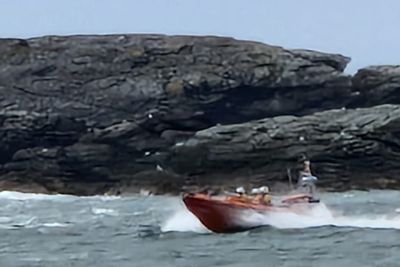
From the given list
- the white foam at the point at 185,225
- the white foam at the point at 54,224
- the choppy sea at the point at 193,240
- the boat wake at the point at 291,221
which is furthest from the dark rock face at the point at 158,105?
the white foam at the point at 185,225

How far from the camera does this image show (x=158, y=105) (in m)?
111

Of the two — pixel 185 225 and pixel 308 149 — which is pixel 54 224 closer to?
pixel 185 225

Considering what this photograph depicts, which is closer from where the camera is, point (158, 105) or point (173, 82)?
point (158, 105)

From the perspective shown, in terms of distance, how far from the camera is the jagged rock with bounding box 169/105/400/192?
92.4 meters

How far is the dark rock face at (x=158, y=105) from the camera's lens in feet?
316

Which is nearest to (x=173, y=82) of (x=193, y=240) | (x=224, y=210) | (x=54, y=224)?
(x=54, y=224)

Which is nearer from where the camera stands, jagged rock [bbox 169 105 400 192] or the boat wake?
the boat wake

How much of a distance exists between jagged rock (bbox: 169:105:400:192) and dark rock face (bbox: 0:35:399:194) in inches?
4.9

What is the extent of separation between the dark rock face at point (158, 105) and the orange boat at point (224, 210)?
4638 centimetres

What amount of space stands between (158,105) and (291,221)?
63203 mm

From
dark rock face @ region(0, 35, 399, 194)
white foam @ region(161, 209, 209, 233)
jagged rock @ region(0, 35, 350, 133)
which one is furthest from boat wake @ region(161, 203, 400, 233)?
jagged rock @ region(0, 35, 350, 133)

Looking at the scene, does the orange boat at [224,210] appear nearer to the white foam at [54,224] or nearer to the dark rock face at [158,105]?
the white foam at [54,224]

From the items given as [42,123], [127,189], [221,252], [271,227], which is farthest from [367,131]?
[221,252]

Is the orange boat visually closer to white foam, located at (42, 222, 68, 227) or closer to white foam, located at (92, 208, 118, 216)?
white foam, located at (42, 222, 68, 227)
